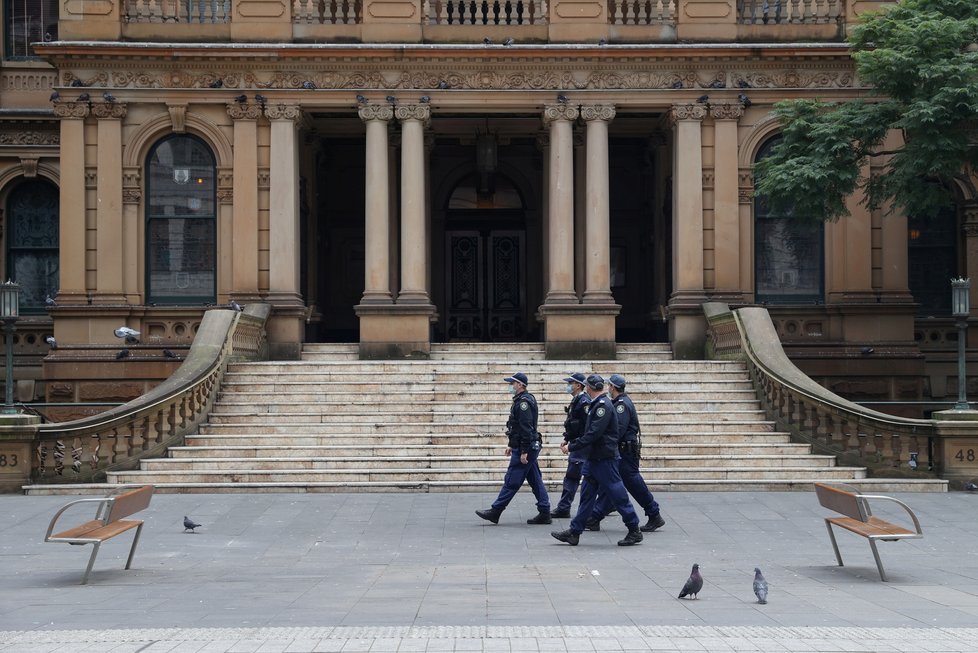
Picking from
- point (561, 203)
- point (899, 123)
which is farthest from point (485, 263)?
point (899, 123)

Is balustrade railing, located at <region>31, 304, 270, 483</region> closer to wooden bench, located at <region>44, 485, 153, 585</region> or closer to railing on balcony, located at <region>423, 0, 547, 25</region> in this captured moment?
wooden bench, located at <region>44, 485, 153, 585</region>

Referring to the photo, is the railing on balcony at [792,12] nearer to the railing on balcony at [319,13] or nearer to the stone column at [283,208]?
the railing on balcony at [319,13]

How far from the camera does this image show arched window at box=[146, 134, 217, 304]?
25.3m

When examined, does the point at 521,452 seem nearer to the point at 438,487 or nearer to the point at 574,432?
the point at 574,432

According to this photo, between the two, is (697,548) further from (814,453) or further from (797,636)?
(814,453)

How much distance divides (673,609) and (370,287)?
15.6 meters

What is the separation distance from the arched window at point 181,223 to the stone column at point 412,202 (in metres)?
3.87

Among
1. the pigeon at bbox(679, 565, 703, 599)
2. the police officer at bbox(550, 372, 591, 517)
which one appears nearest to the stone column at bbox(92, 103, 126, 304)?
the police officer at bbox(550, 372, 591, 517)

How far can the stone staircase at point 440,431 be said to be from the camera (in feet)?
59.1

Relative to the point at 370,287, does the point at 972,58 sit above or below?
above

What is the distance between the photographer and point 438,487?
1773 cm

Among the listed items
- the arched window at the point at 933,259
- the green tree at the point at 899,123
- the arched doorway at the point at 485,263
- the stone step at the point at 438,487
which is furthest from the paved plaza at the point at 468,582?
the arched doorway at the point at 485,263

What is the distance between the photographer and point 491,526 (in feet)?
48.1

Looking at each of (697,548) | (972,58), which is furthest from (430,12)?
(697,548)
